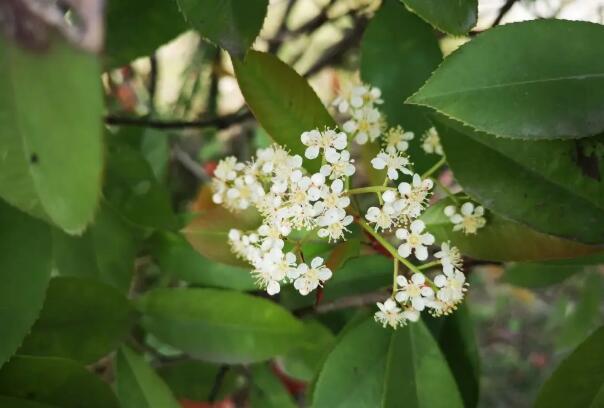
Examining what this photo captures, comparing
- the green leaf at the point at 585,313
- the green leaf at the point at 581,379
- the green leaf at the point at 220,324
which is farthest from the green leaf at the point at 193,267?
the green leaf at the point at 585,313

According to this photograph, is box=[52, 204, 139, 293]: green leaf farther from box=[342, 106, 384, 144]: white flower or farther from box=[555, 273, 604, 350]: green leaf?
box=[555, 273, 604, 350]: green leaf

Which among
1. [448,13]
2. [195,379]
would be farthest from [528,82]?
[195,379]

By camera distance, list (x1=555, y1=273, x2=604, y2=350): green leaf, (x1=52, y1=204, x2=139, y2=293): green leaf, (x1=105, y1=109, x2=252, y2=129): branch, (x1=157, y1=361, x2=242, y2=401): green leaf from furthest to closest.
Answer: (x1=555, y1=273, x2=604, y2=350): green leaf < (x1=157, y1=361, x2=242, y2=401): green leaf < (x1=105, y1=109, x2=252, y2=129): branch < (x1=52, y1=204, x2=139, y2=293): green leaf

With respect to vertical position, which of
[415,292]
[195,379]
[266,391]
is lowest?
[195,379]

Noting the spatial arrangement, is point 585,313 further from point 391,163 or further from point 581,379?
point 391,163

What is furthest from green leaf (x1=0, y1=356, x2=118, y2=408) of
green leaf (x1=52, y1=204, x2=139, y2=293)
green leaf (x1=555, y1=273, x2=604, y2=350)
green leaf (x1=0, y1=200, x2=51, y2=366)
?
green leaf (x1=555, y1=273, x2=604, y2=350)
